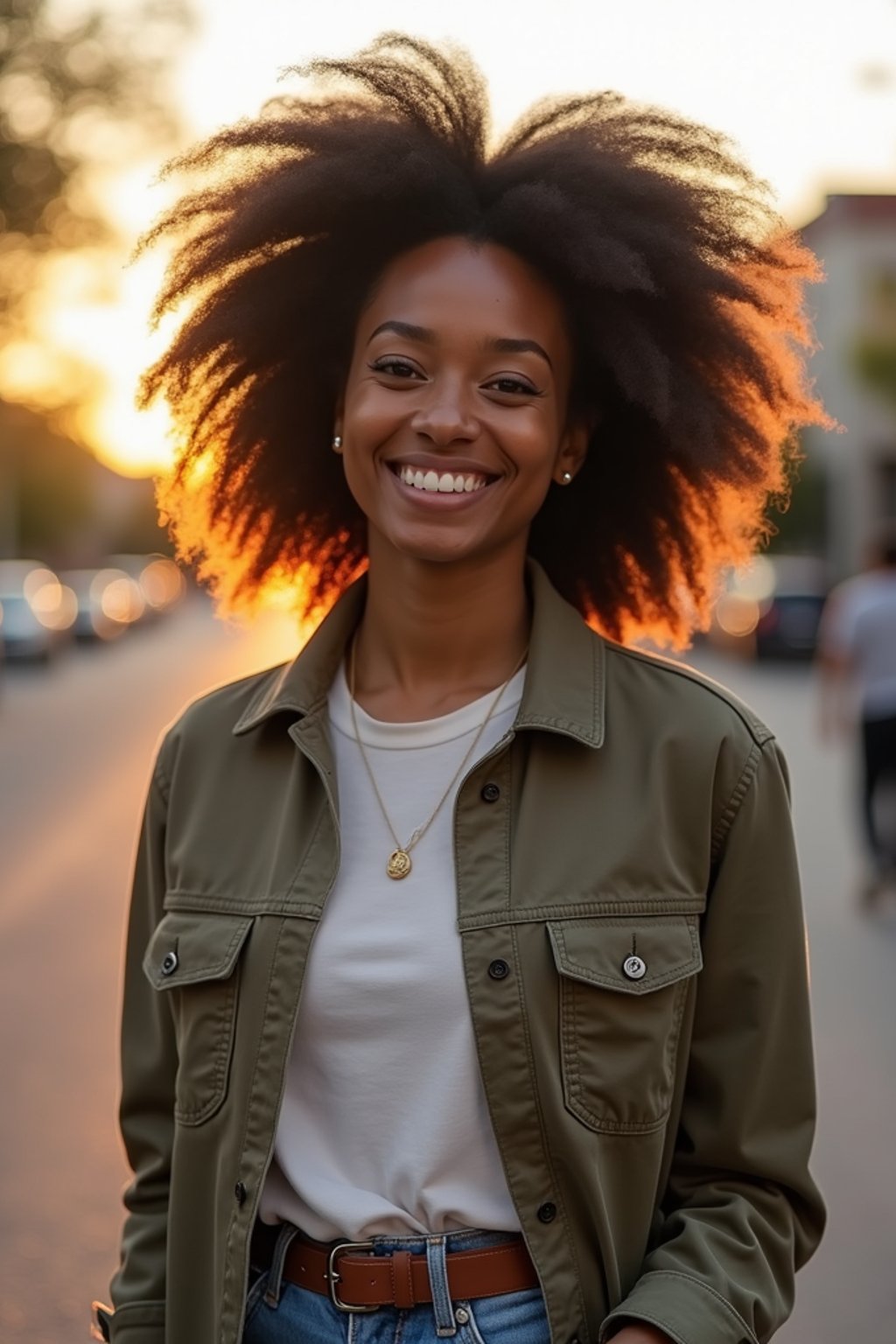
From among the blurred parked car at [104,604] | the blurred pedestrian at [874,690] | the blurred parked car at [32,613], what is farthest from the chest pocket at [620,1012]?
the blurred parked car at [104,604]

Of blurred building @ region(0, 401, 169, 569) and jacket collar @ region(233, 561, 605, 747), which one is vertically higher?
blurred building @ region(0, 401, 169, 569)

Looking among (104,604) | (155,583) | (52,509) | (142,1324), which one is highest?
(52,509)

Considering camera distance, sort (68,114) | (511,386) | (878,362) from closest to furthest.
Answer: (511,386) < (68,114) < (878,362)

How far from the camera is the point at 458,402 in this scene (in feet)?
8.42

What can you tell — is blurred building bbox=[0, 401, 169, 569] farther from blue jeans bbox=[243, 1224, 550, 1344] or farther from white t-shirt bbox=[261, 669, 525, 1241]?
blue jeans bbox=[243, 1224, 550, 1344]

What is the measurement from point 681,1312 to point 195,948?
77 cm

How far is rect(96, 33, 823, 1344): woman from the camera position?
2.33 metres

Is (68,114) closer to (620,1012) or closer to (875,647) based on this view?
(875,647)

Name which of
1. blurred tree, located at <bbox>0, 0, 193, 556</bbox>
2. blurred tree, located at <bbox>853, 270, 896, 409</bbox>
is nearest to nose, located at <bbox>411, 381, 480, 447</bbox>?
blurred tree, located at <bbox>0, 0, 193, 556</bbox>

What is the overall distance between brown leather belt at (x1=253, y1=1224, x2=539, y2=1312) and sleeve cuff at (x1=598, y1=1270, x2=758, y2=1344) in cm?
12

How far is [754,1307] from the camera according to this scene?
2.31 meters

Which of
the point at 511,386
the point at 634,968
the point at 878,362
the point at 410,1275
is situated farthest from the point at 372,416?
the point at 878,362

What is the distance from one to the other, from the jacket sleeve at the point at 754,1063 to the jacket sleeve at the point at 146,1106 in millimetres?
700

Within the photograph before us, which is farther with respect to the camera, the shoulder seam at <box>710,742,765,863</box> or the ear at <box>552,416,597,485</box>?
the ear at <box>552,416,597,485</box>
